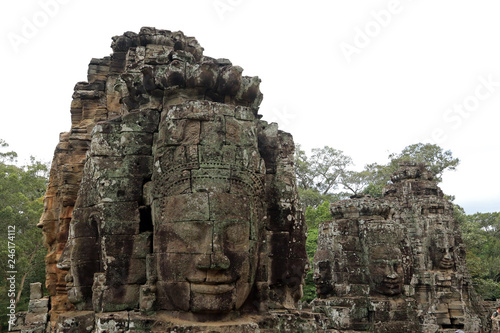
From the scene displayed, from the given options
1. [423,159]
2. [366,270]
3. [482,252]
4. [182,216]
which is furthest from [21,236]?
[482,252]

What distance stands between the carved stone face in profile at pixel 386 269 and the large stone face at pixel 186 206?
14.4 ft

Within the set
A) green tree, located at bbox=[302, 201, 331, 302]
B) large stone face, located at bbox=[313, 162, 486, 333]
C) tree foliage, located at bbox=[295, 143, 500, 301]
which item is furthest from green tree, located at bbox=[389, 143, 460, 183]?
large stone face, located at bbox=[313, 162, 486, 333]

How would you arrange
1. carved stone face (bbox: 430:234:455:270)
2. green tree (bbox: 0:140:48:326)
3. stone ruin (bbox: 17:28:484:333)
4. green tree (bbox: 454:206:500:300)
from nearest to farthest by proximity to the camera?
stone ruin (bbox: 17:28:484:333), carved stone face (bbox: 430:234:455:270), green tree (bbox: 0:140:48:326), green tree (bbox: 454:206:500:300)

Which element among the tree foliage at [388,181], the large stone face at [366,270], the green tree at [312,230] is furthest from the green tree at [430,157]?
the large stone face at [366,270]

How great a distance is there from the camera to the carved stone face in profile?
9.17 metres

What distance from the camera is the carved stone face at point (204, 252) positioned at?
414 cm

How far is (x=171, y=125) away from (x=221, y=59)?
5.57ft

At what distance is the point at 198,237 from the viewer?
423 cm

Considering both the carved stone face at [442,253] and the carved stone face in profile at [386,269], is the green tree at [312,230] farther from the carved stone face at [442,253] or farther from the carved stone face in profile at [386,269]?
the carved stone face in profile at [386,269]

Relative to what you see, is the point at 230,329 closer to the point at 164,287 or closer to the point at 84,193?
the point at 164,287

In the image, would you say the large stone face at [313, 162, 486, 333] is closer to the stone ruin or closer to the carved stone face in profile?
the carved stone face in profile

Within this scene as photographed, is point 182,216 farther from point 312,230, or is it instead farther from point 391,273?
point 312,230

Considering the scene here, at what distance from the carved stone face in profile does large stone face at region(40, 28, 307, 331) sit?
4387 millimetres

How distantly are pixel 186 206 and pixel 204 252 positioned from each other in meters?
0.49
